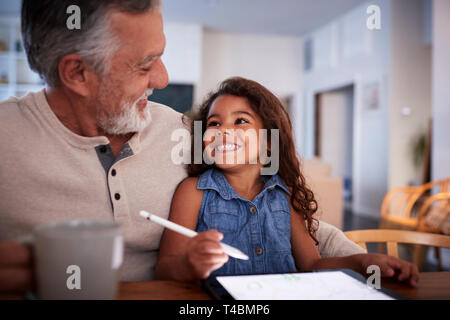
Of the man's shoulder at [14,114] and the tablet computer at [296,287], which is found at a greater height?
the man's shoulder at [14,114]

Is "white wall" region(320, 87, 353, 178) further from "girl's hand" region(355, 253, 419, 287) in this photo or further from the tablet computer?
the tablet computer

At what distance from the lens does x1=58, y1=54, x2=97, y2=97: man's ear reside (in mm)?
715

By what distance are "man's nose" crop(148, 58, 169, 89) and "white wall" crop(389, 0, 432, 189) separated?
472cm

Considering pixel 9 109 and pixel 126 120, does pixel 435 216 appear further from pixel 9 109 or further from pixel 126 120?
pixel 9 109

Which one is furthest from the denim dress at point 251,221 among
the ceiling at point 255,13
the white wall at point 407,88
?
the white wall at point 407,88

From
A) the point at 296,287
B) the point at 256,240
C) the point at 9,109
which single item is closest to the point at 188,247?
the point at 296,287

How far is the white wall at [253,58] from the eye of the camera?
6484mm

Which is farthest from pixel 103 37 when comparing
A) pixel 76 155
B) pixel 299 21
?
pixel 299 21

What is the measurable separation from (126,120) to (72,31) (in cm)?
19

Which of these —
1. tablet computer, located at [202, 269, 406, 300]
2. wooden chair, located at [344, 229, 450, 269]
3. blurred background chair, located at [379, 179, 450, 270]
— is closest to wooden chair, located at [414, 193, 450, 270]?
blurred background chair, located at [379, 179, 450, 270]

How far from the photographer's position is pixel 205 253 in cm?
52

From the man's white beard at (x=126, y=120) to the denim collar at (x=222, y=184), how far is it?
0.18 meters

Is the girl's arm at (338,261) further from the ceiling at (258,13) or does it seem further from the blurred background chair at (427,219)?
the ceiling at (258,13)

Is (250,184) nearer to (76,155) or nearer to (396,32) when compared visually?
(76,155)
